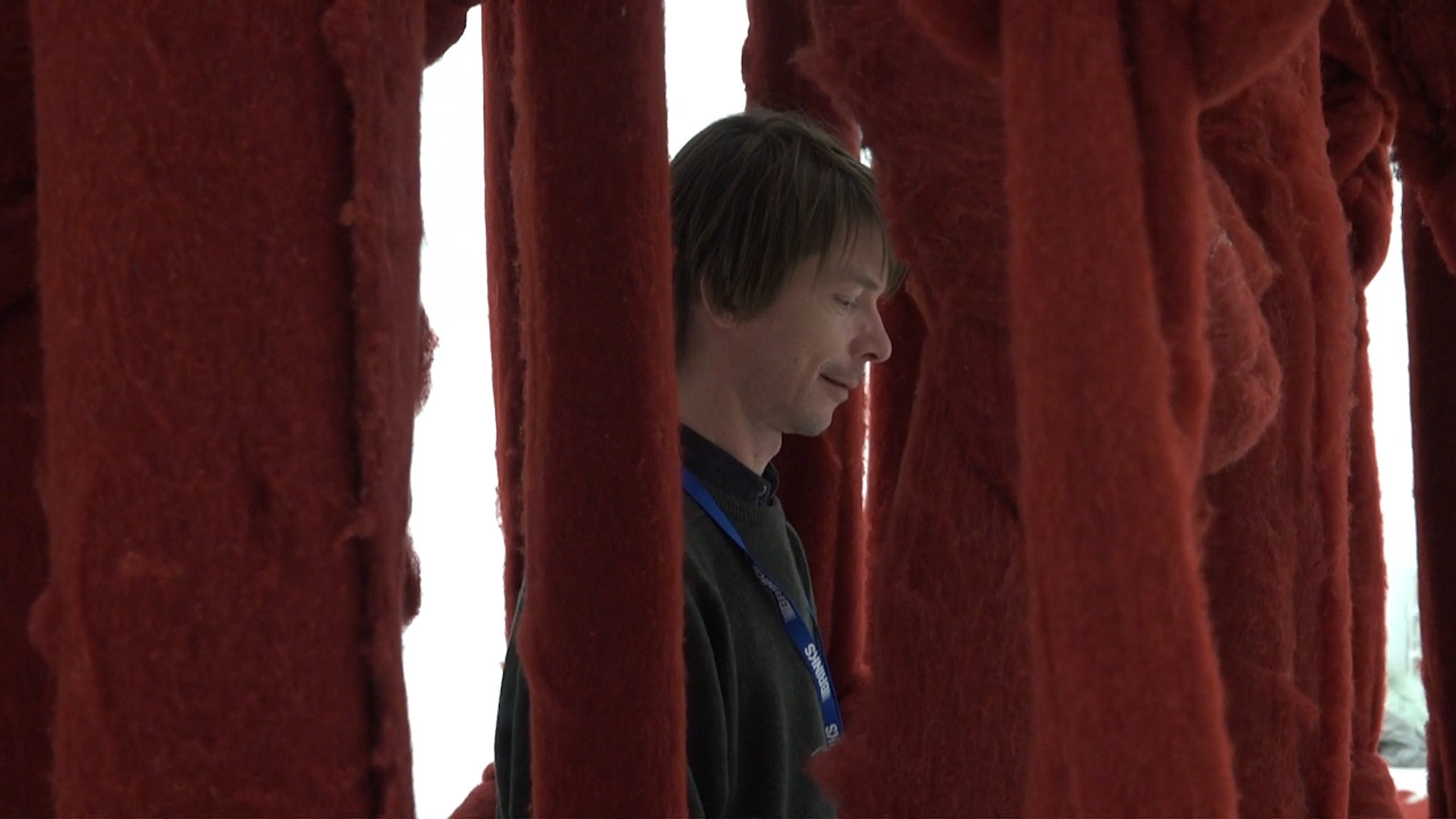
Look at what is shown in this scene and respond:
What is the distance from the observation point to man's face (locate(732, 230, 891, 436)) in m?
0.65

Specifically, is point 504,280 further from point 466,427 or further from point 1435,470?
point 466,427

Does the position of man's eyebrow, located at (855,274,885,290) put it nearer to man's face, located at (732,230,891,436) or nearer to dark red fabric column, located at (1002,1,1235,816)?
man's face, located at (732,230,891,436)

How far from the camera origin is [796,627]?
705mm

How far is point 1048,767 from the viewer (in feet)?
0.92

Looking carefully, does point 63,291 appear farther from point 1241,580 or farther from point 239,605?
point 1241,580

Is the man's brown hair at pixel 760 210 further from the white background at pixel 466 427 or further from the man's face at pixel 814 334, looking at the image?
the white background at pixel 466 427

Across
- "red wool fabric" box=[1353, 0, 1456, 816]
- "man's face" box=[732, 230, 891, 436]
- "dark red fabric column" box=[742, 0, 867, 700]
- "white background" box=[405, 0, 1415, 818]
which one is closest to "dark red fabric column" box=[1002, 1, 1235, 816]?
"red wool fabric" box=[1353, 0, 1456, 816]

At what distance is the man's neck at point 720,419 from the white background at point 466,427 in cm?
45

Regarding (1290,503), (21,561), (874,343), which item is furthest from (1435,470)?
(21,561)

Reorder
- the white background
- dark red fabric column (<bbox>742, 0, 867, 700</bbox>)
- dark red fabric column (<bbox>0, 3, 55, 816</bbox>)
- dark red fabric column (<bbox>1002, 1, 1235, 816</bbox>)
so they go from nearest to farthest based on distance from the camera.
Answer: dark red fabric column (<bbox>1002, 1, 1235, 816</bbox>) < dark red fabric column (<bbox>0, 3, 55, 816</bbox>) < dark red fabric column (<bbox>742, 0, 867, 700</bbox>) < the white background

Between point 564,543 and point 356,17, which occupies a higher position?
point 356,17

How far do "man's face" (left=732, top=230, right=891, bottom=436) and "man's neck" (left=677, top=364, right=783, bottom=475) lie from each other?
2 cm

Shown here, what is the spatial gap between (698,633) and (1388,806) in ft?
0.94

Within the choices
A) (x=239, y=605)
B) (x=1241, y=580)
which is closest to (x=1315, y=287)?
(x=1241, y=580)
